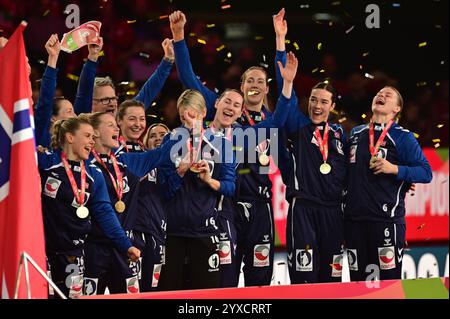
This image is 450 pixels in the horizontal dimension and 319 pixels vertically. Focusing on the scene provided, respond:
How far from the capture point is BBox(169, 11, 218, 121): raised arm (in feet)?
25.4

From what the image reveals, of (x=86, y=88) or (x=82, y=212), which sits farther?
(x=86, y=88)

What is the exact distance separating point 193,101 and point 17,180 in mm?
2532

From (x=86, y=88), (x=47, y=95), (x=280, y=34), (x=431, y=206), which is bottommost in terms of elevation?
(x=431, y=206)

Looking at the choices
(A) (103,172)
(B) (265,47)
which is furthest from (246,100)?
(B) (265,47)

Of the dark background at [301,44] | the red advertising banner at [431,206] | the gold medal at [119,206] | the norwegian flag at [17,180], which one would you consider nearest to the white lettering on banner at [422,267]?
the red advertising banner at [431,206]

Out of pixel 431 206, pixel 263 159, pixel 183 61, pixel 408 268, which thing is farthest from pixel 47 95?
pixel 431 206

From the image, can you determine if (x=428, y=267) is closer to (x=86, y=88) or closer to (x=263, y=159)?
(x=263, y=159)

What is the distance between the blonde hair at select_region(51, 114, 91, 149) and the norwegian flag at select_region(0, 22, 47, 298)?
55.4 inches

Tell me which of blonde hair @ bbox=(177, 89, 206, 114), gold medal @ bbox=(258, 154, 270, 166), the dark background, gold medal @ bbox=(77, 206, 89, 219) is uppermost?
the dark background

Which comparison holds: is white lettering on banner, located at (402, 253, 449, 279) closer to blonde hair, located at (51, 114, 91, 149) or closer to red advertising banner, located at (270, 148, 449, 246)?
red advertising banner, located at (270, 148, 449, 246)

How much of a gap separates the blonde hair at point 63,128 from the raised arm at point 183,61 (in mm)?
1306

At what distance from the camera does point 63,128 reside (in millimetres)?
6598

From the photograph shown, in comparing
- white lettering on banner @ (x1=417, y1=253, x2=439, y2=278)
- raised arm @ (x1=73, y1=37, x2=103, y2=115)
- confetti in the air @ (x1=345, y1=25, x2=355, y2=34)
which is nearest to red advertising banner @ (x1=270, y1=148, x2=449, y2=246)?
white lettering on banner @ (x1=417, y1=253, x2=439, y2=278)
